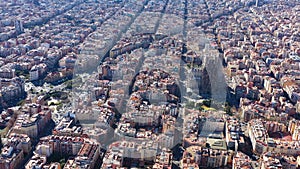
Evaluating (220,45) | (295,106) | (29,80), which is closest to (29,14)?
(29,80)

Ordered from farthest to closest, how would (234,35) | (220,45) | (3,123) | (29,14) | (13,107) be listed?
1. (29,14)
2. (234,35)
3. (220,45)
4. (13,107)
5. (3,123)

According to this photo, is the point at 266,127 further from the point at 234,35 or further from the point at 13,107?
the point at 234,35

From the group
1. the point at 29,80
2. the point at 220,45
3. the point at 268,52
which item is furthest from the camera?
the point at 220,45

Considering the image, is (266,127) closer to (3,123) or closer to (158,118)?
(158,118)

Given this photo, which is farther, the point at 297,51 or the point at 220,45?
the point at 220,45

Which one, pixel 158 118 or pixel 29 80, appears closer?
pixel 158 118

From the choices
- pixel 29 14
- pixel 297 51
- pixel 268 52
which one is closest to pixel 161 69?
pixel 268 52
